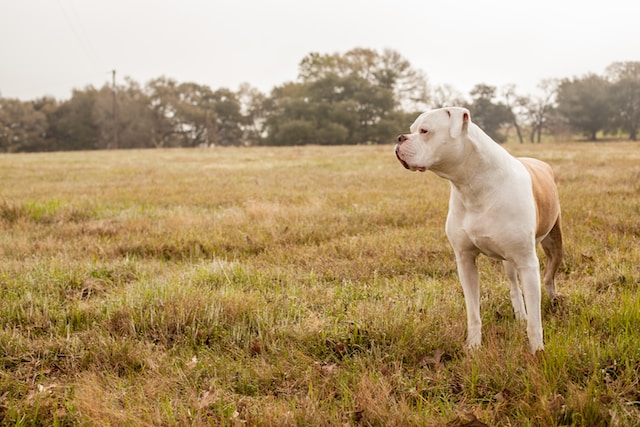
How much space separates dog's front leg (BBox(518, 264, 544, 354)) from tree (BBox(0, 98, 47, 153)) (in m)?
71.9

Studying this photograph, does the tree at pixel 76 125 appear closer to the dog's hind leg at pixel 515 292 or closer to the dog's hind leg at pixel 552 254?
the dog's hind leg at pixel 552 254

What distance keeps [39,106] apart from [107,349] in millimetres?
76604

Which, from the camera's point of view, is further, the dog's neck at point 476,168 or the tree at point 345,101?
the tree at point 345,101

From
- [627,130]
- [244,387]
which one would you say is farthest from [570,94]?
[244,387]

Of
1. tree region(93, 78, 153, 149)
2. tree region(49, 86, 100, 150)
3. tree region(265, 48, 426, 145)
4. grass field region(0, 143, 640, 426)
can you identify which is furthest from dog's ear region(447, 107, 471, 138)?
tree region(49, 86, 100, 150)

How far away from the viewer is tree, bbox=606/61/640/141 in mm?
54219

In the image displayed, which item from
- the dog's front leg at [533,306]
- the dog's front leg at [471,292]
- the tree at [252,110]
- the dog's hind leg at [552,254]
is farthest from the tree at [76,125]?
the dog's front leg at [533,306]

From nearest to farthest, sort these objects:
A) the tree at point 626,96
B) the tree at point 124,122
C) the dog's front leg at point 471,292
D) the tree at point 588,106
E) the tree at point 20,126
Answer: the dog's front leg at point 471,292 < the tree at point 626,96 < the tree at point 588,106 < the tree at point 20,126 < the tree at point 124,122

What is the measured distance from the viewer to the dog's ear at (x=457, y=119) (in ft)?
11.1

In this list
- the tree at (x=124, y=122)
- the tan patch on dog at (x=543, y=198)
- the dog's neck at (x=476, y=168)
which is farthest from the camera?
A: the tree at (x=124, y=122)

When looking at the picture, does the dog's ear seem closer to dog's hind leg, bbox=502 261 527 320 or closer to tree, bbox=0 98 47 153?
dog's hind leg, bbox=502 261 527 320

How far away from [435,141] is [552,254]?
195cm

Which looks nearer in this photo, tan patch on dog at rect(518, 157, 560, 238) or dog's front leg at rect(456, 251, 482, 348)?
dog's front leg at rect(456, 251, 482, 348)

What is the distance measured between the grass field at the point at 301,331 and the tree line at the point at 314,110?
4852cm
